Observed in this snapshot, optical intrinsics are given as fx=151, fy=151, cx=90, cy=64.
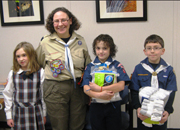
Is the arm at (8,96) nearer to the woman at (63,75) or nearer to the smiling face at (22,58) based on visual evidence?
the smiling face at (22,58)

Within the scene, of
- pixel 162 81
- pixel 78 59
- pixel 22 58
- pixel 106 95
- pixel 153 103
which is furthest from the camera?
pixel 78 59

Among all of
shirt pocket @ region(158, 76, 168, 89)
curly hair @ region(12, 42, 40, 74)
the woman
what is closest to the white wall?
the woman

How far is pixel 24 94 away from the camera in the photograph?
1.77 metres

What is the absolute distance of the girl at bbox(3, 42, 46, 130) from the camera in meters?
1.77

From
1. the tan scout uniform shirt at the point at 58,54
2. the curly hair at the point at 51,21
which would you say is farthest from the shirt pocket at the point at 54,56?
the curly hair at the point at 51,21

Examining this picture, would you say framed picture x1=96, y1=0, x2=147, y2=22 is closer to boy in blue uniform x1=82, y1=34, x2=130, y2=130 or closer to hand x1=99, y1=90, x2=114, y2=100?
boy in blue uniform x1=82, y1=34, x2=130, y2=130

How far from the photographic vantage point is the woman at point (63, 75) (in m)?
1.81

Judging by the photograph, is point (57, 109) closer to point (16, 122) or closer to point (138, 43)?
point (16, 122)

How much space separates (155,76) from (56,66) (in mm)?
1138

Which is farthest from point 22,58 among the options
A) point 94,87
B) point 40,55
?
point 94,87

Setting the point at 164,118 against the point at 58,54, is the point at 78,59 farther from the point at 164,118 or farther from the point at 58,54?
the point at 164,118

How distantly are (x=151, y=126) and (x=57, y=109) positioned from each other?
1067 mm

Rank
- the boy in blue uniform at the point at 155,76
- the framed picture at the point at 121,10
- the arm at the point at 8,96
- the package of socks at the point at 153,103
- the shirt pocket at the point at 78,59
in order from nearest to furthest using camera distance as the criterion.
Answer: the package of socks at the point at 153,103 → the boy in blue uniform at the point at 155,76 → the arm at the point at 8,96 → the shirt pocket at the point at 78,59 → the framed picture at the point at 121,10

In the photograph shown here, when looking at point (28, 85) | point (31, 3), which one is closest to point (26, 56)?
point (28, 85)
